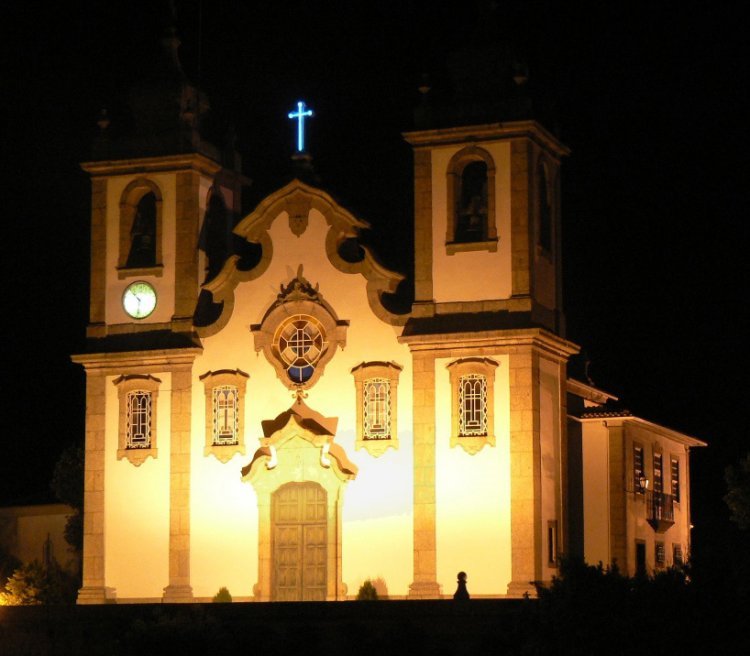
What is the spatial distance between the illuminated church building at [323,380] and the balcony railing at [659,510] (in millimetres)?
2257

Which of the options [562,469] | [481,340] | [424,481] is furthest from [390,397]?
[562,469]

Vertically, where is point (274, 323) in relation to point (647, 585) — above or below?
above

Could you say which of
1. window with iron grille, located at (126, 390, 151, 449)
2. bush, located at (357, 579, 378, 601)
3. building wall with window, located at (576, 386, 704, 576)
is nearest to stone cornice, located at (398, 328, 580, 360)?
building wall with window, located at (576, 386, 704, 576)

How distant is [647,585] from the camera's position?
32.0m

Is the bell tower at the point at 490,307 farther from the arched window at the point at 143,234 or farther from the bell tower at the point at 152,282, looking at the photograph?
the arched window at the point at 143,234

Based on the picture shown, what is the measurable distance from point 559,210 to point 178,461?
31.5 ft

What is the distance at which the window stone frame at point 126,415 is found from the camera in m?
45.7

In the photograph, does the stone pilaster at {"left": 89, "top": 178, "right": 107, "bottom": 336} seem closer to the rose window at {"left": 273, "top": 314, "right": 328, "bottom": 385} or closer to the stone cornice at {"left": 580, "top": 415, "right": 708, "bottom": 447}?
the rose window at {"left": 273, "top": 314, "right": 328, "bottom": 385}

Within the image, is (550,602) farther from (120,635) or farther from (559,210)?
(559,210)

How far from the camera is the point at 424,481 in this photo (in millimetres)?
43344

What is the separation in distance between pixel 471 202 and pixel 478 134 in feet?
4.71

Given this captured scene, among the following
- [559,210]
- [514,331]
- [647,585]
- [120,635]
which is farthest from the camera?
[559,210]

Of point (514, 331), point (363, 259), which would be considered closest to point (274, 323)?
point (363, 259)

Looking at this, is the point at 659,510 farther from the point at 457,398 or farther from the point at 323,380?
the point at 323,380
